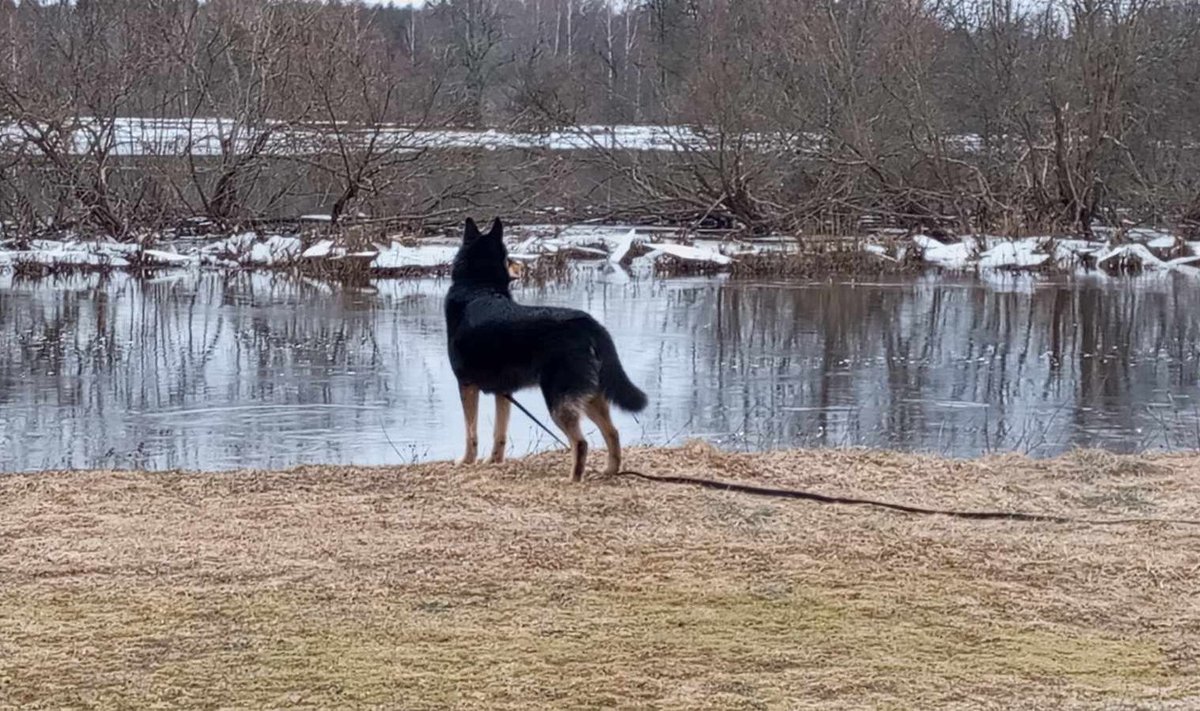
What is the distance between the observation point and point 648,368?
52.0ft

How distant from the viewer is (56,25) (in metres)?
31.1

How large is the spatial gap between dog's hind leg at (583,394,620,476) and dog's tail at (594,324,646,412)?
0.06 metres

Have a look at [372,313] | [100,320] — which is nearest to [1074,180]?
[372,313]

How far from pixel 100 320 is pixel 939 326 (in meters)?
10.5

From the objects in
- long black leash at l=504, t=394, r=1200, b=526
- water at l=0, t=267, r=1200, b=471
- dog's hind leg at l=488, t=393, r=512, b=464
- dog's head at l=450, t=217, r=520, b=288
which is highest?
dog's head at l=450, t=217, r=520, b=288

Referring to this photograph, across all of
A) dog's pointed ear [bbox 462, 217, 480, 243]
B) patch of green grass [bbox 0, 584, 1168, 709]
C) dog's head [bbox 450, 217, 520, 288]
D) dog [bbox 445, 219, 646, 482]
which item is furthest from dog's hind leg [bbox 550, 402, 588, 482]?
patch of green grass [bbox 0, 584, 1168, 709]

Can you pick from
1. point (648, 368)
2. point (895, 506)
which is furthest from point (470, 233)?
point (648, 368)

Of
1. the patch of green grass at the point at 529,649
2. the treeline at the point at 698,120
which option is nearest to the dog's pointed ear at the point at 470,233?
the patch of green grass at the point at 529,649

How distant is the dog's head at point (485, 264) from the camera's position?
866 centimetres

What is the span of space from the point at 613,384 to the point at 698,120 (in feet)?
82.3

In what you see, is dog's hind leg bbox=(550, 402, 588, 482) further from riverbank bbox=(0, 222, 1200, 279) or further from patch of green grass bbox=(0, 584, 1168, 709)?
riverbank bbox=(0, 222, 1200, 279)

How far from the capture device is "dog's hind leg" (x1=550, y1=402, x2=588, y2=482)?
753 cm

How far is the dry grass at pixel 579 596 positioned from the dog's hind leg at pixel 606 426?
0.31 m

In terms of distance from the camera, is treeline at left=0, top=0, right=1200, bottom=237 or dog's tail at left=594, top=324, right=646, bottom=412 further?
treeline at left=0, top=0, right=1200, bottom=237
